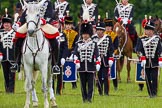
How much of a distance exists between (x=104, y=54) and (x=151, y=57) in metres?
1.66

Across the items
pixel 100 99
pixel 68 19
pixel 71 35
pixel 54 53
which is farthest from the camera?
pixel 71 35

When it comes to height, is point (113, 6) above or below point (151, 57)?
below

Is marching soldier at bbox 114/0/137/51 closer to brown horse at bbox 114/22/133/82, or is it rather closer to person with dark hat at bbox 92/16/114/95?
brown horse at bbox 114/22/133/82

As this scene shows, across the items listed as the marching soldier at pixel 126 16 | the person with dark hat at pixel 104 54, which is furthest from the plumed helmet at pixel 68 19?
the marching soldier at pixel 126 16

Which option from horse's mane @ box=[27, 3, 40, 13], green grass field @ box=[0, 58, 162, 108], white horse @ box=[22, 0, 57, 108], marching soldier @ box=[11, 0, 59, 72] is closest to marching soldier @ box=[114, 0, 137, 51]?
green grass field @ box=[0, 58, 162, 108]

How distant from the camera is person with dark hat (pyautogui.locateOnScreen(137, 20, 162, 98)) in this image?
→ 2086cm

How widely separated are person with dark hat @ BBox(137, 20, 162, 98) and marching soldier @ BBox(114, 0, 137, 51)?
6.22m

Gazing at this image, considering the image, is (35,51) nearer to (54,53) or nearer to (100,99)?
(54,53)

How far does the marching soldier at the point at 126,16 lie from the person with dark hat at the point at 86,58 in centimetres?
791

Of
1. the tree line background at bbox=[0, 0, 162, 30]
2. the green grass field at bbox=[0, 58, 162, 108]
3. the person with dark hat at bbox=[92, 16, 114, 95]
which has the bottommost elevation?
the tree line background at bbox=[0, 0, 162, 30]

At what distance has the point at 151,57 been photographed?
68.9ft

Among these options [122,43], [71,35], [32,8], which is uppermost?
[32,8]

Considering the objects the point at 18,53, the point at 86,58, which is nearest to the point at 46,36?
the point at 18,53

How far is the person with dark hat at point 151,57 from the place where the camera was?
68.4 feet
